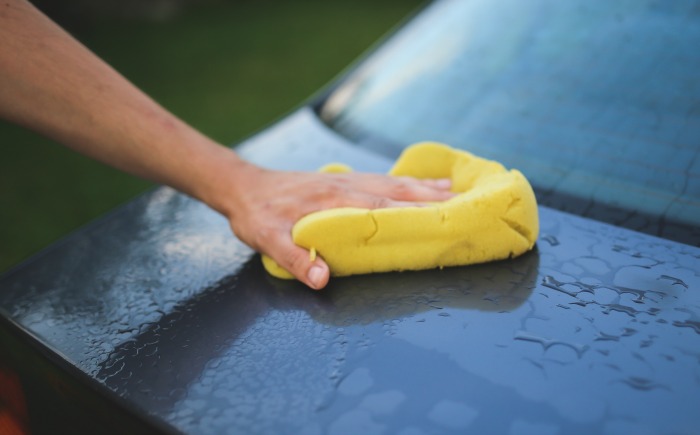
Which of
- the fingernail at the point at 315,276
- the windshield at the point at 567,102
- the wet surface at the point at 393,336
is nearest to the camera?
the wet surface at the point at 393,336

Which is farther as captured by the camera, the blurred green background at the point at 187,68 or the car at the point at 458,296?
the blurred green background at the point at 187,68

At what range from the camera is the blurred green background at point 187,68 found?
3404 millimetres

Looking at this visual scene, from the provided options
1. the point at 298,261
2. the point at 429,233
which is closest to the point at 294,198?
the point at 298,261

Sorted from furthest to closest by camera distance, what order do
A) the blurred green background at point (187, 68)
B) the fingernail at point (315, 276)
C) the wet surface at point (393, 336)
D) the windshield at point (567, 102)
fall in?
the blurred green background at point (187, 68) < the windshield at point (567, 102) < the fingernail at point (315, 276) < the wet surface at point (393, 336)

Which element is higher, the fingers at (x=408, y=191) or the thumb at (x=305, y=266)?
the fingers at (x=408, y=191)

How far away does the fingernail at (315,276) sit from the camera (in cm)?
98

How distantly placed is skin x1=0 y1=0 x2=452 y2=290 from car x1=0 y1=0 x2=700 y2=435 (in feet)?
0.34

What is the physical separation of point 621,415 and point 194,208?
939 millimetres

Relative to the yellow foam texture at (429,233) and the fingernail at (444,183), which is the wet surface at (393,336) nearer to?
the yellow foam texture at (429,233)

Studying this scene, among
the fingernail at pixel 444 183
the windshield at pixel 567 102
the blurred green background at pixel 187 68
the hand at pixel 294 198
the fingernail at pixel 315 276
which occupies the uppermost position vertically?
the windshield at pixel 567 102

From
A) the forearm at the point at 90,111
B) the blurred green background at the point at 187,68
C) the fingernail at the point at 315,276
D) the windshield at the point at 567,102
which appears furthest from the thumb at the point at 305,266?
the blurred green background at the point at 187,68

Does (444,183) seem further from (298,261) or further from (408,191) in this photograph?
(298,261)

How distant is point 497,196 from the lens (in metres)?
0.99

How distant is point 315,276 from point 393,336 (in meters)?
0.19
